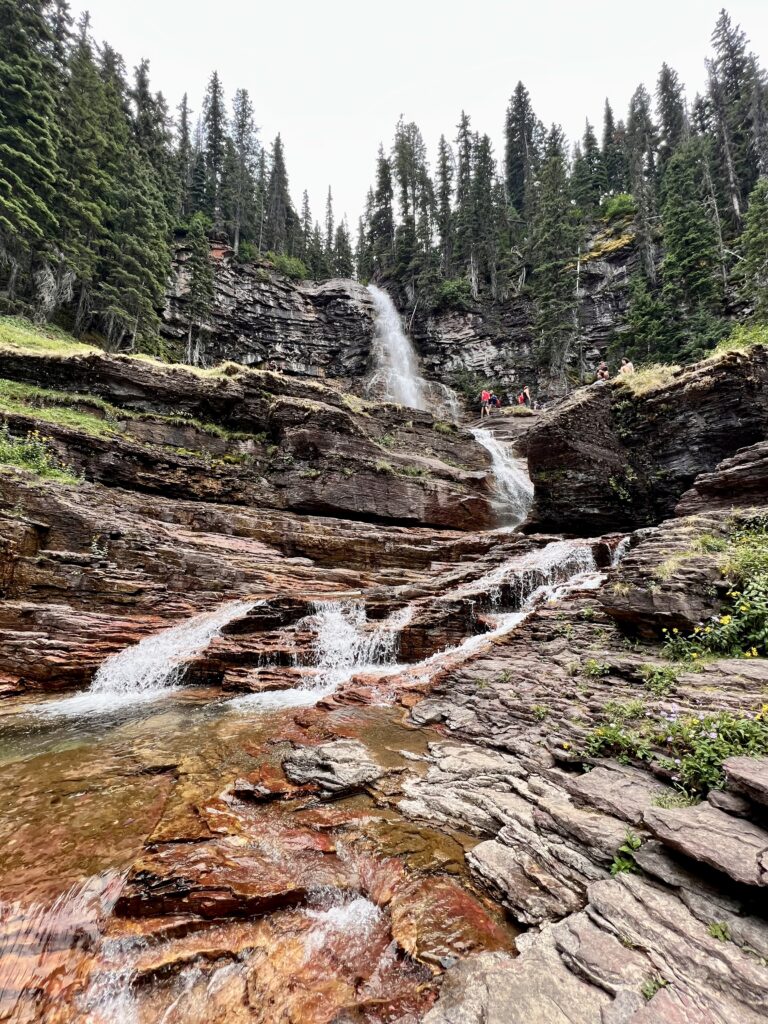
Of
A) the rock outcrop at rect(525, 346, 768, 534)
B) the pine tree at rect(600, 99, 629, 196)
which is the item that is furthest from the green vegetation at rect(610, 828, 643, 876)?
the pine tree at rect(600, 99, 629, 196)

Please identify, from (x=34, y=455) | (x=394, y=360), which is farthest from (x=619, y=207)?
(x=34, y=455)

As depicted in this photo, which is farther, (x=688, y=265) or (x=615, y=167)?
(x=615, y=167)

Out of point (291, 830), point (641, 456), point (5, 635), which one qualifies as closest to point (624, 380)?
point (641, 456)

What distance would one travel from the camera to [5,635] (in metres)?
10.5

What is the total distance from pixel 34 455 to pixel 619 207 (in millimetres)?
A: 55636

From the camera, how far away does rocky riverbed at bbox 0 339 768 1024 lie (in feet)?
9.70

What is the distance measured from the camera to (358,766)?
19.7 ft

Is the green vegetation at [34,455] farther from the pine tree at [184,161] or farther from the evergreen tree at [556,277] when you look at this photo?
the pine tree at [184,161]

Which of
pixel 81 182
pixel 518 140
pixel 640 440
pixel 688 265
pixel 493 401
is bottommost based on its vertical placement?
pixel 640 440

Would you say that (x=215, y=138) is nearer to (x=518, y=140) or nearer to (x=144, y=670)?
(x=518, y=140)

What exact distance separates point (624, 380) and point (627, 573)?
12.4 metres

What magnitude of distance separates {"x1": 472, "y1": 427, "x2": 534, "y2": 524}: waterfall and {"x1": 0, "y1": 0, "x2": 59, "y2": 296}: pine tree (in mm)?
27272

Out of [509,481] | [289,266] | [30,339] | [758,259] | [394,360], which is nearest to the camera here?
[30,339]

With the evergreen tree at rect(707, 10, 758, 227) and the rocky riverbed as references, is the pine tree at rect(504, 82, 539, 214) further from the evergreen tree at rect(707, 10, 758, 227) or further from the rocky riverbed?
the rocky riverbed
